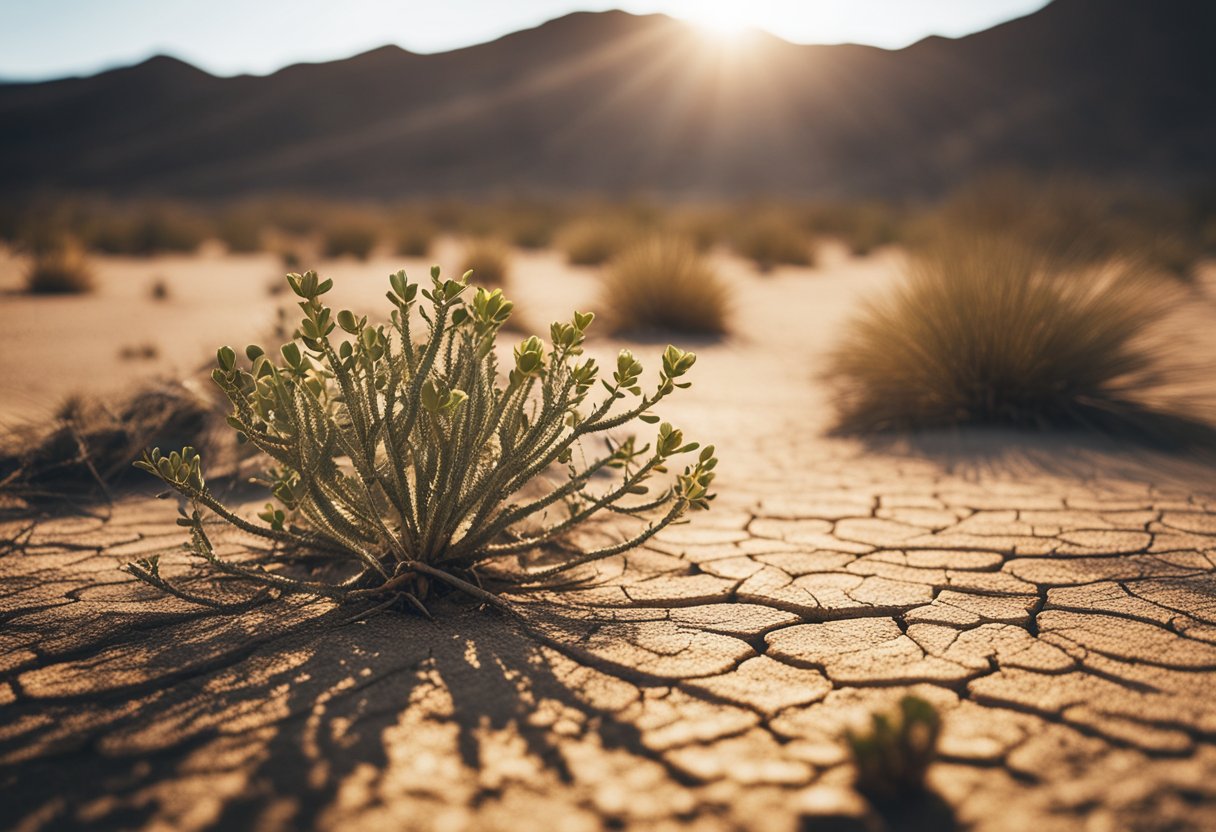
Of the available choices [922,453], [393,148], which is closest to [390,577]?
[922,453]

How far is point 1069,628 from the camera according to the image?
7.17ft

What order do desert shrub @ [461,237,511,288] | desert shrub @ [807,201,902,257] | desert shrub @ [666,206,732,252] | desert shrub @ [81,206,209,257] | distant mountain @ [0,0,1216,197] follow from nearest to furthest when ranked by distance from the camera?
desert shrub @ [461,237,511,288]
desert shrub @ [81,206,209,257]
desert shrub @ [666,206,732,252]
desert shrub @ [807,201,902,257]
distant mountain @ [0,0,1216,197]

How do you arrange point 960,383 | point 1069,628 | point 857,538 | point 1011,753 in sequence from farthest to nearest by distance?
point 960,383 < point 857,538 < point 1069,628 < point 1011,753

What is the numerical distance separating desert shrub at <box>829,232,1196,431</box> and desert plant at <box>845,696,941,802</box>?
3.14 m

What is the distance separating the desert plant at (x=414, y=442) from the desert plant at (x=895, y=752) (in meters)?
0.80

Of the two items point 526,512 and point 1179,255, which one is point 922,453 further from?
point 1179,255

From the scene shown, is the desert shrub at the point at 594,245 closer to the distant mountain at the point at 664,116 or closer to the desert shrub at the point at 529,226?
the desert shrub at the point at 529,226

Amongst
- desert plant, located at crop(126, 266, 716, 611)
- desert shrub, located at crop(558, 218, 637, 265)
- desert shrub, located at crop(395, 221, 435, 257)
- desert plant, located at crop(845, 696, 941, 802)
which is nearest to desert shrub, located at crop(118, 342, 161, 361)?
desert plant, located at crop(126, 266, 716, 611)

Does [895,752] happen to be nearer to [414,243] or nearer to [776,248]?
[776,248]

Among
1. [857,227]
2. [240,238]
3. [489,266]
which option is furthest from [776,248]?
[240,238]

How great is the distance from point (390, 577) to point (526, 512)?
0.42 meters

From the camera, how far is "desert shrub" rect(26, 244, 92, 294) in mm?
8320

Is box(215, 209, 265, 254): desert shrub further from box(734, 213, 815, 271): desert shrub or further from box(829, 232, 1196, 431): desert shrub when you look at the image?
box(829, 232, 1196, 431): desert shrub

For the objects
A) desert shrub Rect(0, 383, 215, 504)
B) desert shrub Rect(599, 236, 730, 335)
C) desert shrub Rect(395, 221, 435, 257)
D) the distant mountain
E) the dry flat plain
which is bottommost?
the dry flat plain
